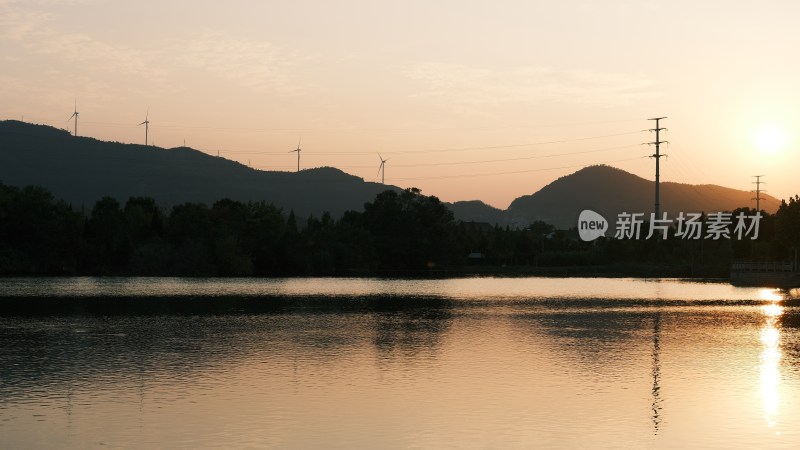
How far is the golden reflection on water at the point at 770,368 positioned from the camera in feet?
115

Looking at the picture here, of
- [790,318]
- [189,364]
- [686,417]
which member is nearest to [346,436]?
[686,417]

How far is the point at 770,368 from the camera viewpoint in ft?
155

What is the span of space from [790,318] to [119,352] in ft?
189

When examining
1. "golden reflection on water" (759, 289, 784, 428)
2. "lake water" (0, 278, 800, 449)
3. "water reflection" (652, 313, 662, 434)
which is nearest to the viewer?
"lake water" (0, 278, 800, 449)

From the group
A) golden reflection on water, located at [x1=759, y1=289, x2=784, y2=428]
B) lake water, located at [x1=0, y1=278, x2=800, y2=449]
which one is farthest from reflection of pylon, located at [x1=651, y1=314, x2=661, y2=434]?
golden reflection on water, located at [x1=759, y1=289, x2=784, y2=428]

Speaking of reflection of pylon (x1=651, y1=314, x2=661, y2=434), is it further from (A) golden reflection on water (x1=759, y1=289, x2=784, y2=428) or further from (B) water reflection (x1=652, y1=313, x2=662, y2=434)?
(A) golden reflection on water (x1=759, y1=289, x2=784, y2=428)

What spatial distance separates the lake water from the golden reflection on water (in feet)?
0.44

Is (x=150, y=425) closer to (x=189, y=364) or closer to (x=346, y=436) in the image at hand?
(x=346, y=436)

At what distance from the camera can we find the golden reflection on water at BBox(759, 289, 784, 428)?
35062mm

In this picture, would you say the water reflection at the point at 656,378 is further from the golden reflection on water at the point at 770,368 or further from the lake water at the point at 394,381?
the golden reflection on water at the point at 770,368

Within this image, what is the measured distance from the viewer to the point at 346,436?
2900 centimetres

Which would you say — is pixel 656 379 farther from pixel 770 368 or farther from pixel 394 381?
pixel 394 381

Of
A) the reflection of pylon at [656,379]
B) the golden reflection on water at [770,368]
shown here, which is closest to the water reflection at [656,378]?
the reflection of pylon at [656,379]

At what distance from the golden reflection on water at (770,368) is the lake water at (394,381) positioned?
0.13 metres
